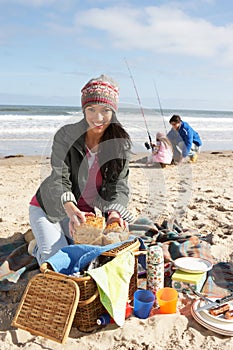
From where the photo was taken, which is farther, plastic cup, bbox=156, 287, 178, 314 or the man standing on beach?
the man standing on beach

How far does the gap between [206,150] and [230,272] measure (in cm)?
876

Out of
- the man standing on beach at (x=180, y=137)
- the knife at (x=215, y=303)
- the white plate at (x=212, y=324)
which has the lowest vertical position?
the white plate at (x=212, y=324)

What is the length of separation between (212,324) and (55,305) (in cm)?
93

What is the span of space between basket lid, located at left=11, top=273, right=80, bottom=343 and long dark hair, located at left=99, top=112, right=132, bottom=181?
46.3 inches

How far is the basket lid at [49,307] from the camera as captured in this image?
6.65 feet

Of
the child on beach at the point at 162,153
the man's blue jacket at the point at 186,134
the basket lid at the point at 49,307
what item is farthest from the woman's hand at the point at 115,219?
the man's blue jacket at the point at 186,134

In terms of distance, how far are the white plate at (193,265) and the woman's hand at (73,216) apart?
0.74 meters

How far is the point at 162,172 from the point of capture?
762 centimetres

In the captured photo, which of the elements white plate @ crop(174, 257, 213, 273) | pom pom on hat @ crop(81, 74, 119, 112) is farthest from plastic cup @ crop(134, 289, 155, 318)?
pom pom on hat @ crop(81, 74, 119, 112)

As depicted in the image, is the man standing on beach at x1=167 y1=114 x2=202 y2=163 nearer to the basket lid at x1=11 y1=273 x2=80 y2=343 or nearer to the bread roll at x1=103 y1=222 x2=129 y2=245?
the bread roll at x1=103 y1=222 x2=129 y2=245

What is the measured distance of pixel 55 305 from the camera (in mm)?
2098

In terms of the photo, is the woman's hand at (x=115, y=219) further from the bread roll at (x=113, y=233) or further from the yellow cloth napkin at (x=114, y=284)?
the yellow cloth napkin at (x=114, y=284)

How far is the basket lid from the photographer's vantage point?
6.65 feet

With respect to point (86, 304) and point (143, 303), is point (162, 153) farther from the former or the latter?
point (86, 304)
